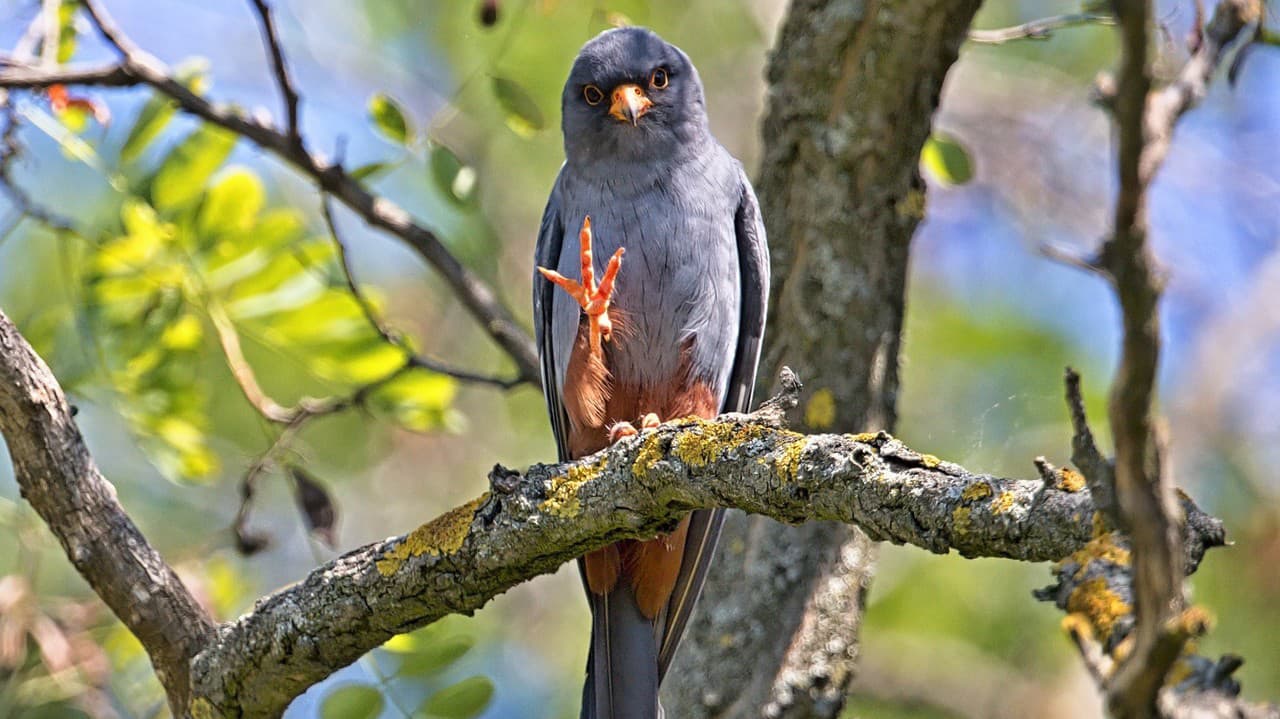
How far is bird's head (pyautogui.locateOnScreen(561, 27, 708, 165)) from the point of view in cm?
461

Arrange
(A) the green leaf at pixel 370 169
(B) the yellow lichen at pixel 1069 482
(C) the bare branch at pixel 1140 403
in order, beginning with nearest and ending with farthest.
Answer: (C) the bare branch at pixel 1140 403
(B) the yellow lichen at pixel 1069 482
(A) the green leaf at pixel 370 169

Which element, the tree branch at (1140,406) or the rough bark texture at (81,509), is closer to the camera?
the tree branch at (1140,406)

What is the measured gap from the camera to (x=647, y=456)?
9.66 feet

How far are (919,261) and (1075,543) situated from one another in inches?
292

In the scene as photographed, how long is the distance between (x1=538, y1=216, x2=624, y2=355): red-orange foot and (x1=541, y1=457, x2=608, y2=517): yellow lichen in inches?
35.3

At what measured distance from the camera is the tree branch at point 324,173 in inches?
181

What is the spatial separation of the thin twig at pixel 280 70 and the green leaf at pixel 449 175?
51 cm

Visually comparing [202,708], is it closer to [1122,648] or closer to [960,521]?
[960,521]

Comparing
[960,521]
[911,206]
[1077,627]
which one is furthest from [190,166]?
[1077,627]

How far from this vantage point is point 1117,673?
64.6 inches

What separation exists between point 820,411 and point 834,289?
449 millimetres

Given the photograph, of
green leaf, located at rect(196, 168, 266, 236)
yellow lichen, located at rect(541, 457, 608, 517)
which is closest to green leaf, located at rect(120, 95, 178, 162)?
green leaf, located at rect(196, 168, 266, 236)

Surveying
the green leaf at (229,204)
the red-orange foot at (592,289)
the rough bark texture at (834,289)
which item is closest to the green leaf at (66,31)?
the green leaf at (229,204)

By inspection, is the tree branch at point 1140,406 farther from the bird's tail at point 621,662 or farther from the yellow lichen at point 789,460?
the bird's tail at point 621,662
